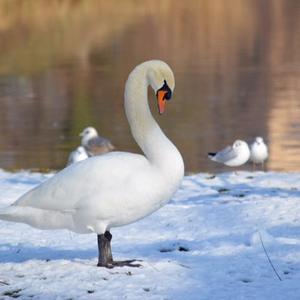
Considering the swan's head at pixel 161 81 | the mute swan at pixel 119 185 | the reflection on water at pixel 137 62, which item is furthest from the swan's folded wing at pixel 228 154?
the swan's head at pixel 161 81

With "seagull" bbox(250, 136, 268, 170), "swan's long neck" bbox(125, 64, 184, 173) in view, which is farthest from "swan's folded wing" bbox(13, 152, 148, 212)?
"seagull" bbox(250, 136, 268, 170)

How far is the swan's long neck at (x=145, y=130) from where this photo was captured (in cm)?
646

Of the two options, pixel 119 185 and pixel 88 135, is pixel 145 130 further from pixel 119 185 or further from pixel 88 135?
pixel 88 135

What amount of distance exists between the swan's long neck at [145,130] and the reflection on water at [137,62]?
1118 cm

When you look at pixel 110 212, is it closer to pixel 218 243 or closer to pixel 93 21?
pixel 218 243

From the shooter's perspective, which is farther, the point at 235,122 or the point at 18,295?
the point at 235,122

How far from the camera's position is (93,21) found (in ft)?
224

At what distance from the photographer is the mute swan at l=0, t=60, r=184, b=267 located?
637 centimetres

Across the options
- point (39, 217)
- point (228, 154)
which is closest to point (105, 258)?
point (39, 217)

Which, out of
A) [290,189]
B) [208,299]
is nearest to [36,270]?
[208,299]

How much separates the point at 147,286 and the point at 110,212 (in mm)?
588

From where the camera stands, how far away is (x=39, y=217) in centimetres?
662

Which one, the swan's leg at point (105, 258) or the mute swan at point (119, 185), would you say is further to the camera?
the swan's leg at point (105, 258)

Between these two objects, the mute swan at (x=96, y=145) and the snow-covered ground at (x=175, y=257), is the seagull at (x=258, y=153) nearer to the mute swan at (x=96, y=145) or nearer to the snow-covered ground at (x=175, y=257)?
the mute swan at (x=96, y=145)
